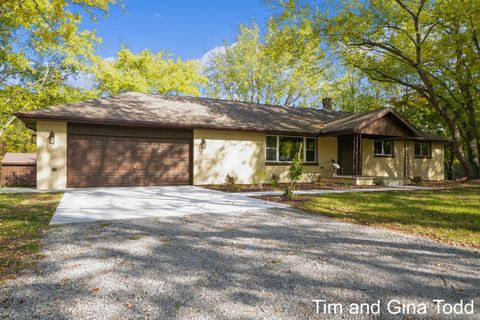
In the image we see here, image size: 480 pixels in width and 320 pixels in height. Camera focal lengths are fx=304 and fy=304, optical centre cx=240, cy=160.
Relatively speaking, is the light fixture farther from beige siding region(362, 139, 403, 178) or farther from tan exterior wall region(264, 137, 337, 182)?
beige siding region(362, 139, 403, 178)

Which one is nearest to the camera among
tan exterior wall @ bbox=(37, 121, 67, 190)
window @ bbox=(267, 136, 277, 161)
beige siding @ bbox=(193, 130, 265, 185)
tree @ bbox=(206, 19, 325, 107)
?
tan exterior wall @ bbox=(37, 121, 67, 190)

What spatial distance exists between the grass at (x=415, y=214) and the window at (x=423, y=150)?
11081mm

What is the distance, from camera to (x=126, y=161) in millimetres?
13812

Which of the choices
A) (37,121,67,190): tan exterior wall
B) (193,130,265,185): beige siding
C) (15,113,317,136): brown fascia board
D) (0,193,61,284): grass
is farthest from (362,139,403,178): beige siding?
(0,193,61,284): grass

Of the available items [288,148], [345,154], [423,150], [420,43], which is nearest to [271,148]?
[288,148]

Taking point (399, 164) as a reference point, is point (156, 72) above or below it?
above

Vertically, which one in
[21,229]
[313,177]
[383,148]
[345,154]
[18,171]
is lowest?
[21,229]

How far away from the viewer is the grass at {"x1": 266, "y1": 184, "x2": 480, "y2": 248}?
5828 mm

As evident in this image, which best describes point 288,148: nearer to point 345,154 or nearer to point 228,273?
point 345,154

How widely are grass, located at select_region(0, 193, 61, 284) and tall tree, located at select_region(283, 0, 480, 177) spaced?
1560 centimetres

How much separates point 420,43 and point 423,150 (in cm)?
780

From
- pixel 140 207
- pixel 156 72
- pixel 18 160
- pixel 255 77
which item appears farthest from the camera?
pixel 255 77

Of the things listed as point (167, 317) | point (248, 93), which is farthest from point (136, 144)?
point (248, 93)

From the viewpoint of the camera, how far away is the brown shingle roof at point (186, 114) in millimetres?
12977
